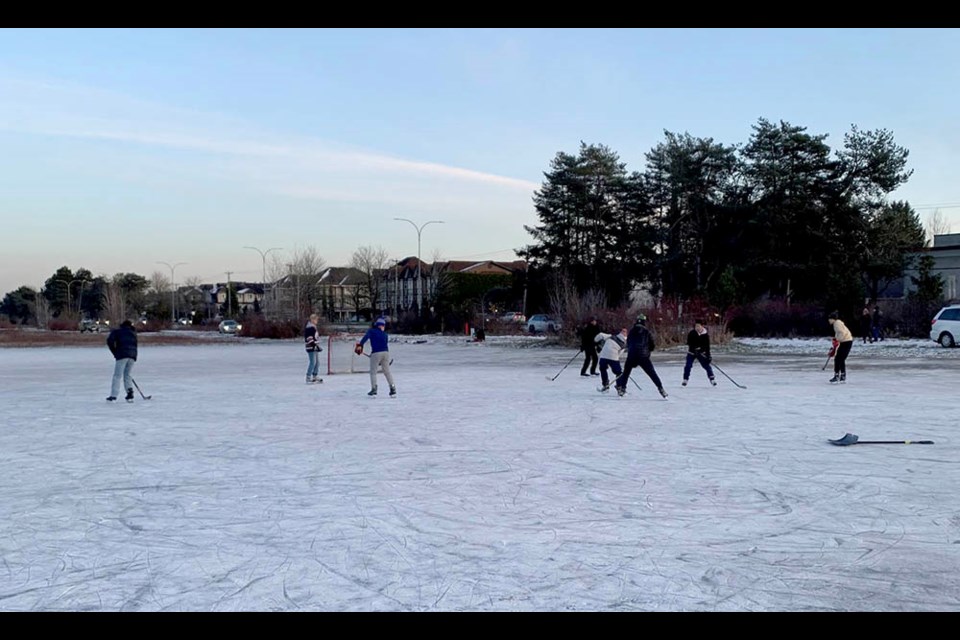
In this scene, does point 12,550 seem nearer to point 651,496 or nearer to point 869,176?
point 651,496

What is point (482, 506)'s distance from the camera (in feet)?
25.2

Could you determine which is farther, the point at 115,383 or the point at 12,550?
the point at 115,383

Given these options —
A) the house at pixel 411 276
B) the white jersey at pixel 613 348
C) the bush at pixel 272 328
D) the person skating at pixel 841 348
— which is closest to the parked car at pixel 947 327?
the person skating at pixel 841 348

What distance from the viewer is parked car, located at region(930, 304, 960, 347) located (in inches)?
1286

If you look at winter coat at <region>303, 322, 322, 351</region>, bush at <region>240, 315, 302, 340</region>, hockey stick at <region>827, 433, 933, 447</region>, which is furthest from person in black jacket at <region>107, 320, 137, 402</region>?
bush at <region>240, 315, 302, 340</region>

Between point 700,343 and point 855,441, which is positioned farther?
point 700,343

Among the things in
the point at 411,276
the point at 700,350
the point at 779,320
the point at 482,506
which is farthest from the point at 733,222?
the point at 411,276

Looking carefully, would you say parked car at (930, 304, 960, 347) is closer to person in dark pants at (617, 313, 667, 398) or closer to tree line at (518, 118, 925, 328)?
tree line at (518, 118, 925, 328)

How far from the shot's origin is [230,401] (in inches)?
668

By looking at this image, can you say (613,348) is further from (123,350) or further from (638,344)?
(123,350)

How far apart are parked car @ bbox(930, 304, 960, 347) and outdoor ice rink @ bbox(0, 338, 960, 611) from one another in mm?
18758

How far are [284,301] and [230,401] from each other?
2051 inches

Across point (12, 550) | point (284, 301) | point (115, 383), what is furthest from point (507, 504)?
point (284, 301)

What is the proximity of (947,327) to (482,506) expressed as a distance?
31.1 metres
